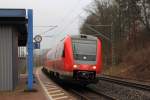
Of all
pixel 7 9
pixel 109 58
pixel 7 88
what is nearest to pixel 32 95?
pixel 7 88

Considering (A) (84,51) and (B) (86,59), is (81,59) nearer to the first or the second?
(B) (86,59)

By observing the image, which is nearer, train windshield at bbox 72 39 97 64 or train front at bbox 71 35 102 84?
train front at bbox 71 35 102 84

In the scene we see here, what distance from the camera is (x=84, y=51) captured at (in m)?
23.3

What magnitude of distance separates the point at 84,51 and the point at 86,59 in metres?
0.56

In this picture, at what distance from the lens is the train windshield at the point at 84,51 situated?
22.9 metres

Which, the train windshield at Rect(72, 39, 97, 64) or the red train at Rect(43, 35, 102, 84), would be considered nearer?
the red train at Rect(43, 35, 102, 84)

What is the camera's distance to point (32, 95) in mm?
18938

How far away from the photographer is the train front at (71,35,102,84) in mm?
22581

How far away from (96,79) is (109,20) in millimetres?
46355

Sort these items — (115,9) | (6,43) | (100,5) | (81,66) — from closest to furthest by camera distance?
(6,43) < (81,66) < (115,9) < (100,5)

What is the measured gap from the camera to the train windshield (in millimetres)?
22938

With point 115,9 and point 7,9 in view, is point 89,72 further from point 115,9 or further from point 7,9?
point 115,9

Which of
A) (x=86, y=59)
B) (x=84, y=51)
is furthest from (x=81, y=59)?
(x=84, y=51)

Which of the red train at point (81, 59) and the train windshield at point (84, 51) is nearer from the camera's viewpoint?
the red train at point (81, 59)
